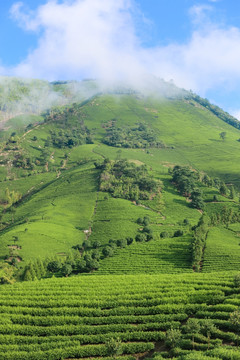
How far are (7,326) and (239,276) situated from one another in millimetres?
50692

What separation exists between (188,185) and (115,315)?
11802 centimetres

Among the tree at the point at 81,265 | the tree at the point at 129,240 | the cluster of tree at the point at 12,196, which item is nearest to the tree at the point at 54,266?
the tree at the point at 81,265

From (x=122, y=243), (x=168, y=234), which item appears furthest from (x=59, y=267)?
(x=168, y=234)

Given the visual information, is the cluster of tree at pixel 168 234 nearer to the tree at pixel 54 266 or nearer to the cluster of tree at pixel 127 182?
the cluster of tree at pixel 127 182

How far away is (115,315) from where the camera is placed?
178 ft

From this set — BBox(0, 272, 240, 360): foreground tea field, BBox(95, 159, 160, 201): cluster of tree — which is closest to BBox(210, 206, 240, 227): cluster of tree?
BBox(95, 159, 160, 201): cluster of tree

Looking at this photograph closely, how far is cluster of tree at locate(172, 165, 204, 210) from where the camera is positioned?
144750 millimetres

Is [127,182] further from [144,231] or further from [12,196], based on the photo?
[12,196]

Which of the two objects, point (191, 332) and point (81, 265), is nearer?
point (191, 332)

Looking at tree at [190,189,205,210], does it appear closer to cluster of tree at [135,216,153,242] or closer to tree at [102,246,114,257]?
cluster of tree at [135,216,153,242]

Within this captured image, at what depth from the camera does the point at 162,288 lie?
6159 centimetres

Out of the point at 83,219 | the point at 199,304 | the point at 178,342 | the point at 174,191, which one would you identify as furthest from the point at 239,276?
the point at 174,191

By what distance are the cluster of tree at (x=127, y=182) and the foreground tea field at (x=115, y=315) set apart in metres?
86.6

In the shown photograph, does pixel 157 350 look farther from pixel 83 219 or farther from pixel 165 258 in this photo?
pixel 83 219
